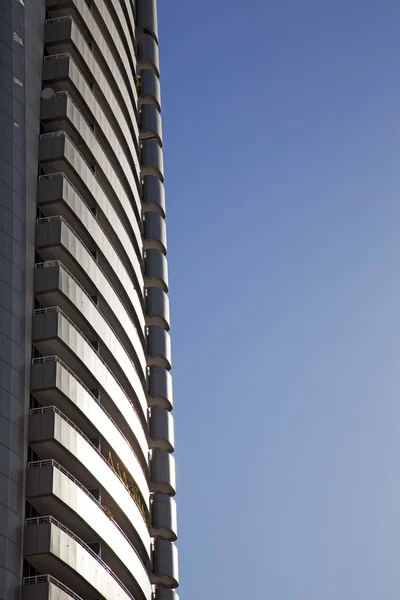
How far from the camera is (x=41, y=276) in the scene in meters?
66.1

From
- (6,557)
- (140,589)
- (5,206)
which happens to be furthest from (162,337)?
(6,557)

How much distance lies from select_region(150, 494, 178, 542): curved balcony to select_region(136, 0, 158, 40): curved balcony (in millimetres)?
48420

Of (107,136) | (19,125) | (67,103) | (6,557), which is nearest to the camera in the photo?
(6,557)

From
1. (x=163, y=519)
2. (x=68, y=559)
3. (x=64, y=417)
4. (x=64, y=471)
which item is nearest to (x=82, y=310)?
(x=64, y=417)

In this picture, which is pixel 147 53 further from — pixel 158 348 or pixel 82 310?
pixel 82 310

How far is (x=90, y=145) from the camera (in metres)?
77.8

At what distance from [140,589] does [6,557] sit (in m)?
22.0

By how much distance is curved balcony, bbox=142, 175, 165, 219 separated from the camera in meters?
101

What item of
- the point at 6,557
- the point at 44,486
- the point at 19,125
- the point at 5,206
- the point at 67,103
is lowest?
the point at 6,557

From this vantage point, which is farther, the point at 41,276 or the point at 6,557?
the point at 41,276

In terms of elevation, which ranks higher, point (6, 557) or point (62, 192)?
point (62, 192)

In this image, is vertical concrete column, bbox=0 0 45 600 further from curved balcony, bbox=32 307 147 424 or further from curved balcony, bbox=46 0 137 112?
curved balcony, bbox=46 0 137 112

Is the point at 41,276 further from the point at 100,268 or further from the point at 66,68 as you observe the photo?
the point at 66,68

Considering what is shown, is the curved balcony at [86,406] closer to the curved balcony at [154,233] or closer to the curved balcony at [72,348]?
the curved balcony at [72,348]
